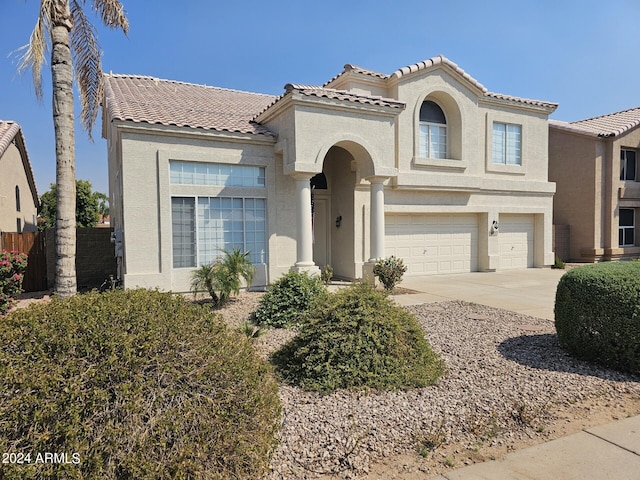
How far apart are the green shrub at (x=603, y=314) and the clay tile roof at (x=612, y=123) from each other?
17981mm

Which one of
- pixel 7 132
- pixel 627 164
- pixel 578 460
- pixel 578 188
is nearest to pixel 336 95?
pixel 578 460

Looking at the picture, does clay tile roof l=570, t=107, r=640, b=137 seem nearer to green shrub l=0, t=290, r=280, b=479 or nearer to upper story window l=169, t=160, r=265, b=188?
upper story window l=169, t=160, r=265, b=188

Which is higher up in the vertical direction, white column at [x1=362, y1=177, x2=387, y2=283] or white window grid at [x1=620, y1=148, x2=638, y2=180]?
white window grid at [x1=620, y1=148, x2=638, y2=180]

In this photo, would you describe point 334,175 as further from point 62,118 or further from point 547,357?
point 547,357

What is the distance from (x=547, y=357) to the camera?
225 inches

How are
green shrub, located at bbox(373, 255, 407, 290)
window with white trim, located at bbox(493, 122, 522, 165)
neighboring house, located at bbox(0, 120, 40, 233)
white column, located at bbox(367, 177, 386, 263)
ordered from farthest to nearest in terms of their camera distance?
neighboring house, located at bbox(0, 120, 40, 233) → window with white trim, located at bbox(493, 122, 522, 165) → white column, located at bbox(367, 177, 386, 263) → green shrub, located at bbox(373, 255, 407, 290)

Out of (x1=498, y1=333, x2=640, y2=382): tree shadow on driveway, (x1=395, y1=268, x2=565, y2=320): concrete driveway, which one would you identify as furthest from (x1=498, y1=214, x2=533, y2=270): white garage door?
(x1=498, y1=333, x2=640, y2=382): tree shadow on driveway

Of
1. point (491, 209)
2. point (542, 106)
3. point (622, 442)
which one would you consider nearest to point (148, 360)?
point (622, 442)

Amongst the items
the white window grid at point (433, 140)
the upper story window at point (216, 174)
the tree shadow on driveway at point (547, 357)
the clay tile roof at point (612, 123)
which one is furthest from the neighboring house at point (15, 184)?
the clay tile roof at point (612, 123)

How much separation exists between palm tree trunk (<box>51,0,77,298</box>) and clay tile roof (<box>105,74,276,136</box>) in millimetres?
1729

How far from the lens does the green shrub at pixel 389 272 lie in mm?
11922

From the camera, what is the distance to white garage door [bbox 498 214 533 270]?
17.2 metres

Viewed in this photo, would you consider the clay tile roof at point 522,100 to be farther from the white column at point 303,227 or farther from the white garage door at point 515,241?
the white column at point 303,227

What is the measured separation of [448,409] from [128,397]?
3065 mm
